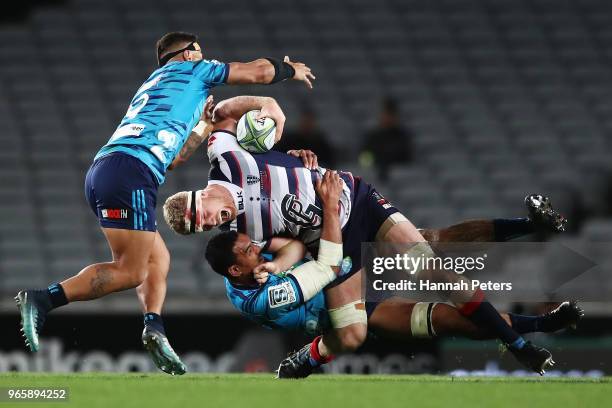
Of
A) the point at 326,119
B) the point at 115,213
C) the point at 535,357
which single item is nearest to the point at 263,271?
the point at 115,213

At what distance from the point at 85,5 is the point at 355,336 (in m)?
9.45

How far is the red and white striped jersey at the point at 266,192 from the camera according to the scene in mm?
6488

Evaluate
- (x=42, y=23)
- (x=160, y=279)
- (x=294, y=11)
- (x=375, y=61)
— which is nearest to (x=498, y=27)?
(x=375, y=61)

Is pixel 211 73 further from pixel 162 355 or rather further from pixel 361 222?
pixel 162 355

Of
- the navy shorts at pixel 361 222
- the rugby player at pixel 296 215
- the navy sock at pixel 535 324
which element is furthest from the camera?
the navy shorts at pixel 361 222

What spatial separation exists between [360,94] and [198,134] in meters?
6.94

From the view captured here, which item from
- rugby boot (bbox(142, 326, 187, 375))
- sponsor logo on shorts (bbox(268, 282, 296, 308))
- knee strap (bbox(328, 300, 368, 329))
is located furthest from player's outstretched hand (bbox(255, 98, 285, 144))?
rugby boot (bbox(142, 326, 187, 375))

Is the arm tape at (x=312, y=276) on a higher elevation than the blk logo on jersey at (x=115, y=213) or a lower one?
lower

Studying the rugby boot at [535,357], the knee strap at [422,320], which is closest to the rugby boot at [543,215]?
the knee strap at [422,320]

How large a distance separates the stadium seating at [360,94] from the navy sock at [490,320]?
16.1 feet

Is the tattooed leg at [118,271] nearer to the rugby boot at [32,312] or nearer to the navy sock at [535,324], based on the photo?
the rugby boot at [32,312]

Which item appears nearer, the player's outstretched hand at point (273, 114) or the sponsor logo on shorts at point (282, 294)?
the sponsor logo on shorts at point (282, 294)

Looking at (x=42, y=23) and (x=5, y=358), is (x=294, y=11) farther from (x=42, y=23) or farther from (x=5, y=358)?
(x=5, y=358)

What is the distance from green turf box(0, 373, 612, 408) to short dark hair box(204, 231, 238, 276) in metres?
0.63
